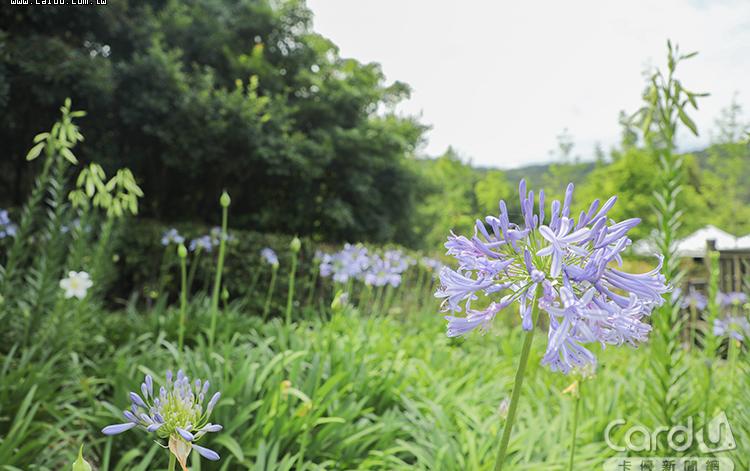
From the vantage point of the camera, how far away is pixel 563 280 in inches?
31.7

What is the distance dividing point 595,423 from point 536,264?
2.14m

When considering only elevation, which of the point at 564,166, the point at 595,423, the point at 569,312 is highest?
the point at 564,166

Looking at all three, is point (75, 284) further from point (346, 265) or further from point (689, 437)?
point (689, 437)

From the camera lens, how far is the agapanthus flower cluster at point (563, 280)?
0.78 m

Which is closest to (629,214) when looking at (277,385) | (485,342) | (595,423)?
(485,342)

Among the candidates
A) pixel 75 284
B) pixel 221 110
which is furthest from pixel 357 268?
pixel 221 110

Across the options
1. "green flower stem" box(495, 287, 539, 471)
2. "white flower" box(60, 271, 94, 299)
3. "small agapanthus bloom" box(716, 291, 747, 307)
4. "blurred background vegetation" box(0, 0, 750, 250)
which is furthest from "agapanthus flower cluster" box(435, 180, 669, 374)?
"blurred background vegetation" box(0, 0, 750, 250)

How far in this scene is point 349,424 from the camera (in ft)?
7.55

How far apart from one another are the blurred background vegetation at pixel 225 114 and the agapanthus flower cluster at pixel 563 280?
5379 millimetres

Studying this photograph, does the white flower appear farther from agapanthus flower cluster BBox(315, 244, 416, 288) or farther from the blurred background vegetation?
the blurred background vegetation

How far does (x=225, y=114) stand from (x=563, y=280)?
7934mm

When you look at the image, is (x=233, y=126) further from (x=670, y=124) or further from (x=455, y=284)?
(x=455, y=284)

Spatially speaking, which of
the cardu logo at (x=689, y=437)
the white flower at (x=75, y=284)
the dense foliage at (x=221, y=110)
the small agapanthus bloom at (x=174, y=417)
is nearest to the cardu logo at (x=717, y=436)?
the cardu logo at (x=689, y=437)

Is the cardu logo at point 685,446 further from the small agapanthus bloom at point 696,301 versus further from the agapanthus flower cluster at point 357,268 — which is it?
the agapanthus flower cluster at point 357,268
